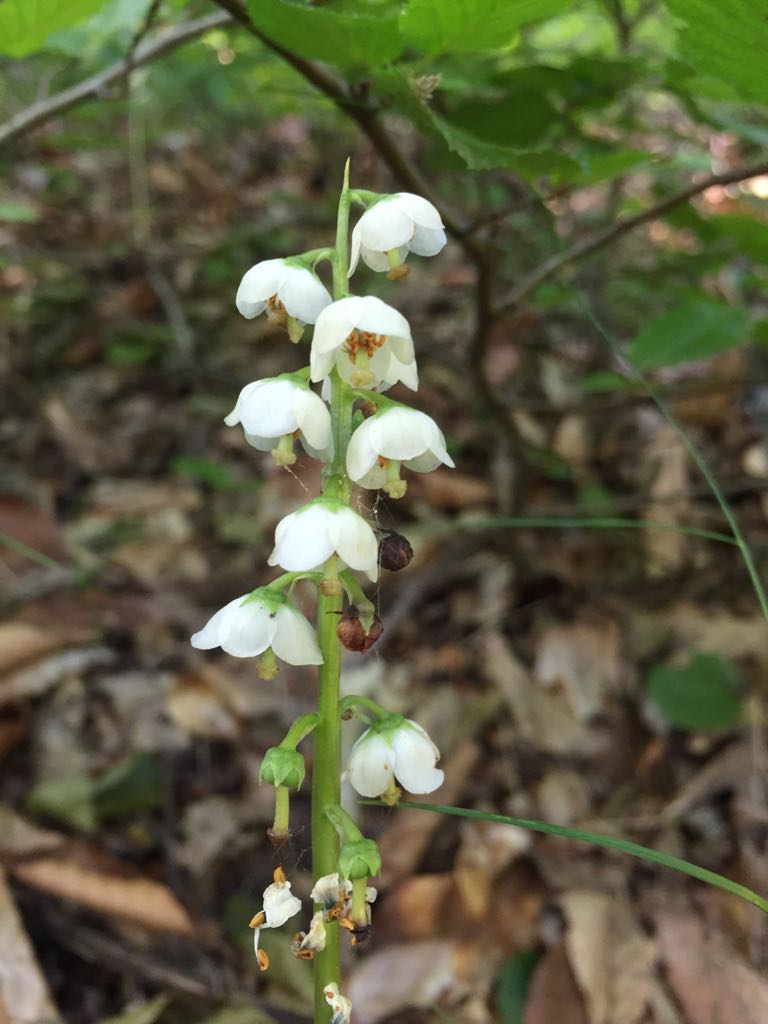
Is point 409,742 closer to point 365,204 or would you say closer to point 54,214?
point 365,204

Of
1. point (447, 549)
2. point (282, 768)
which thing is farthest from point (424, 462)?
point (447, 549)

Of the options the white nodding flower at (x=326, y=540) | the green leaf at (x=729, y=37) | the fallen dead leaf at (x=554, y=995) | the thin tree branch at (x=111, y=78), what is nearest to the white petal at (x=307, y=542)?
the white nodding flower at (x=326, y=540)

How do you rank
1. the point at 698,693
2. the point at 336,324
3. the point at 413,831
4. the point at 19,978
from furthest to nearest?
1. the point at 698,693
2. the point at 413,831
3. the point at 19,978
4. the point at 336,324

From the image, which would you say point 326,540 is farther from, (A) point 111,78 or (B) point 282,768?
(A) point 111,78

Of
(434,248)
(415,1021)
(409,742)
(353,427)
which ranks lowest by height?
(415,1021)

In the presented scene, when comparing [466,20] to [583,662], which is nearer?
[466,20]

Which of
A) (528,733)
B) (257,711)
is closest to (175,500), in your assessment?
(257,711)
